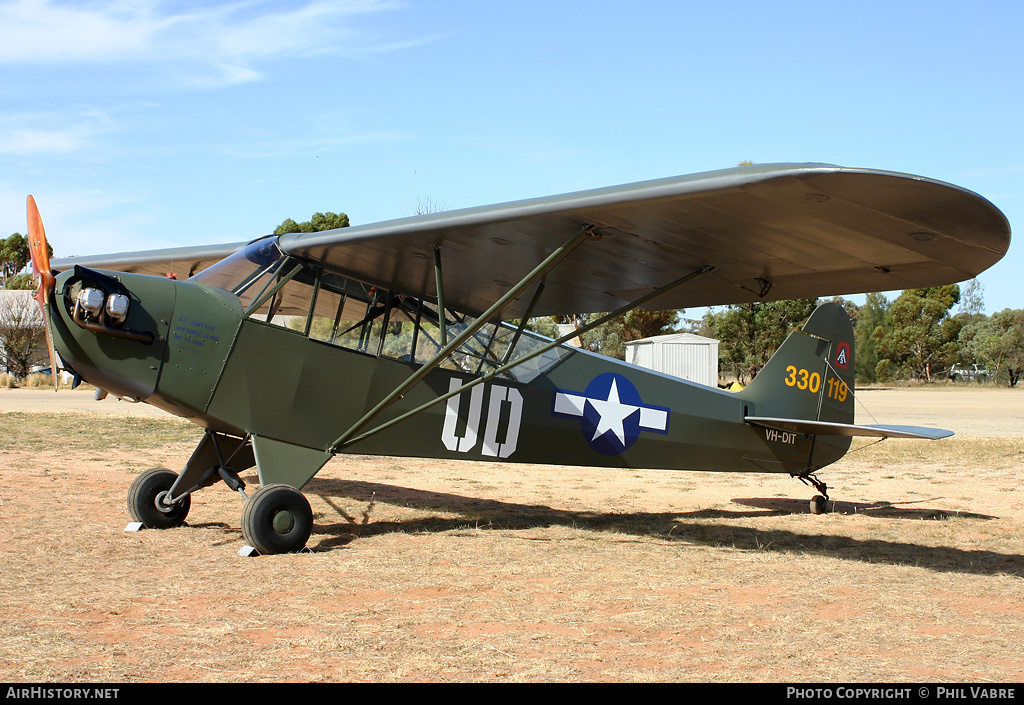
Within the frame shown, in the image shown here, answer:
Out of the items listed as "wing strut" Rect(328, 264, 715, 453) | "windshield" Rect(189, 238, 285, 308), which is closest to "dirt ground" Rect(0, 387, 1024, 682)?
"wing strut" Rect(328, 264, 715, 453)

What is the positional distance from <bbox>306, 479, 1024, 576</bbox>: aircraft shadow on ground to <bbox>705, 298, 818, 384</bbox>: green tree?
130 feet

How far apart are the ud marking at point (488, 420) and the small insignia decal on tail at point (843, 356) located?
4.19 m

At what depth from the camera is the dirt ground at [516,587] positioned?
3.56 meters

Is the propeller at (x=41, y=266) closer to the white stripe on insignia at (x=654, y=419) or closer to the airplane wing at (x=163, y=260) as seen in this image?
the airplane wing at (x=163, y=260)

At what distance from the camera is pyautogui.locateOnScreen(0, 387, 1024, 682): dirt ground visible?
3.56 meters

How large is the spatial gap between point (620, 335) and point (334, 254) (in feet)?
162

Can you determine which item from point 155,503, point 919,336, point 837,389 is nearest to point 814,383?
point 837,389

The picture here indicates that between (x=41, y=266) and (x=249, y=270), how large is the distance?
1.62 meters

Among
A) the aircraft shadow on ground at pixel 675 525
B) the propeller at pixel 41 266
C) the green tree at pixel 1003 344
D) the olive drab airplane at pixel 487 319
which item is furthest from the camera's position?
the green tree at pixel 1003 344

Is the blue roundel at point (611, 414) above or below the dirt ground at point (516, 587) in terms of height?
above

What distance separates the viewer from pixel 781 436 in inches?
354

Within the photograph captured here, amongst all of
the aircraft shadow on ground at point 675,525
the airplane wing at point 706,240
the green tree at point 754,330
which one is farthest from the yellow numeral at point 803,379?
the green tree at point 754,330

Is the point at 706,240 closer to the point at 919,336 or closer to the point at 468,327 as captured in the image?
the point at 468,327

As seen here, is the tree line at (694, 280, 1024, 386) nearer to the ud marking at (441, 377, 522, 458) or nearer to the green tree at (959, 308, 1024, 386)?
the green tree at (959, 308, 1024, 386)
